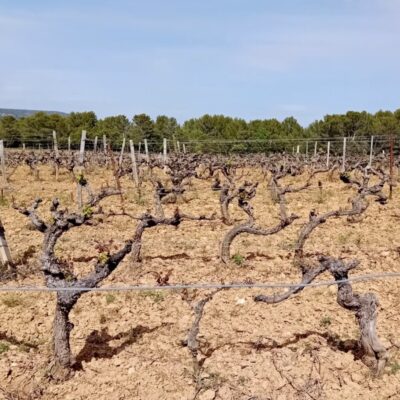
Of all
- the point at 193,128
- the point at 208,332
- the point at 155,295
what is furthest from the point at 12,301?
the point at 193,128

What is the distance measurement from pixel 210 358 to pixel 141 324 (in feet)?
3.90

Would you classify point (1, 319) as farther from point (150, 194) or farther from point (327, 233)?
point (150, 194)

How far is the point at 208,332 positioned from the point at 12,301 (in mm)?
2791

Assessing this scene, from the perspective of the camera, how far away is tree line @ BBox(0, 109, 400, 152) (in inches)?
2034

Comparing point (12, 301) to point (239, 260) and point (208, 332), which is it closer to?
point (208, 332)

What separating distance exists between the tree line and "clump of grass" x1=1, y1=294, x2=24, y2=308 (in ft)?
135

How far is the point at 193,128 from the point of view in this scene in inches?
2554

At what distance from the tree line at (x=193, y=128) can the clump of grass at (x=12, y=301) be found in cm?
4112

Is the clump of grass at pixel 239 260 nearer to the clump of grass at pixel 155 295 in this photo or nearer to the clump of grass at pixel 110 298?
Result: the clump of grass at pixel 155 295

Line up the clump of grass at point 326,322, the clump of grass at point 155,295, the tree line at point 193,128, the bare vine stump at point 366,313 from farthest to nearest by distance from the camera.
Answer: the tree line at point 193,128
the clump of grass at point 155,295
the clump of grass at point 326,322
the bare vine stump at point 366,313

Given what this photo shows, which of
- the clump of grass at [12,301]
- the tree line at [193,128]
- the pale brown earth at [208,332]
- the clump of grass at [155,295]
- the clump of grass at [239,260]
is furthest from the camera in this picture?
the tree line at [193,128]

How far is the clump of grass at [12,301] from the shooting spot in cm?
628

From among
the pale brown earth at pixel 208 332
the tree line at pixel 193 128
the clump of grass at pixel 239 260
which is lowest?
the pale brown earth at pixel 208 332

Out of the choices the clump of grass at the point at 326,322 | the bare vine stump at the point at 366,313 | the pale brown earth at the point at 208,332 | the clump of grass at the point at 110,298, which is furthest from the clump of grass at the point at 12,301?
the bare vine stump at the point at 366,313
